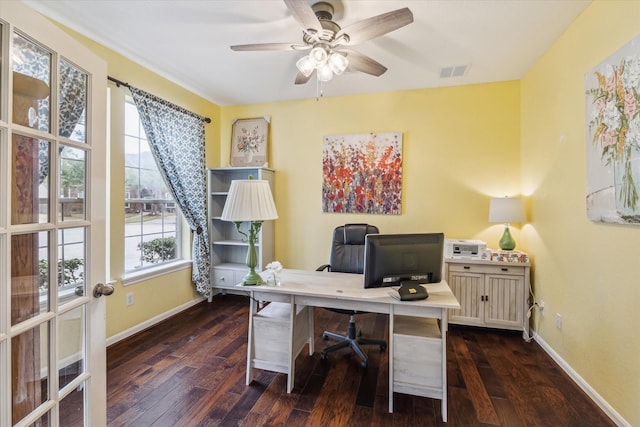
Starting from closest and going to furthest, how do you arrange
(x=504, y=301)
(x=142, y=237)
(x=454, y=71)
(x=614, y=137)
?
(x=614, y=137)
(x=504, y=301)
(x=454, y=71)
(x=142, y=237)

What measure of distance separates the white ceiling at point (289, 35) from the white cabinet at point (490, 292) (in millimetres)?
1988

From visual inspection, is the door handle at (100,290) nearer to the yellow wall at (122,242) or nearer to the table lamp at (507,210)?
the yellow wall at (122,242)

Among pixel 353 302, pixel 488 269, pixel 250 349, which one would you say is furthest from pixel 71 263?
pixel 488 269

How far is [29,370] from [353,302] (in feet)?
5.17

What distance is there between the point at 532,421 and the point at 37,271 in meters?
2.64

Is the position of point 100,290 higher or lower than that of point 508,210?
lower

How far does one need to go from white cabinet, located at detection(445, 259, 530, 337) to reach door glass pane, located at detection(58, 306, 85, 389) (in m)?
2.93

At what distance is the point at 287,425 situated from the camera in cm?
173

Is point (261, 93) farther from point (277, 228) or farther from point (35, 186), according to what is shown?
point (35, 186)

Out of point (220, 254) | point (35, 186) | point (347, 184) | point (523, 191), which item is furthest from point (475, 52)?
point (220, 254)

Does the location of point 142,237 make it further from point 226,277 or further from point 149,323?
point 226,277

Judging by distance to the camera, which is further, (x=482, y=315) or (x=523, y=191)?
(x=523, y=191)

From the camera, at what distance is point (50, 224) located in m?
1.09

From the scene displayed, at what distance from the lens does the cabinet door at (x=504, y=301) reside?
2.85 m
